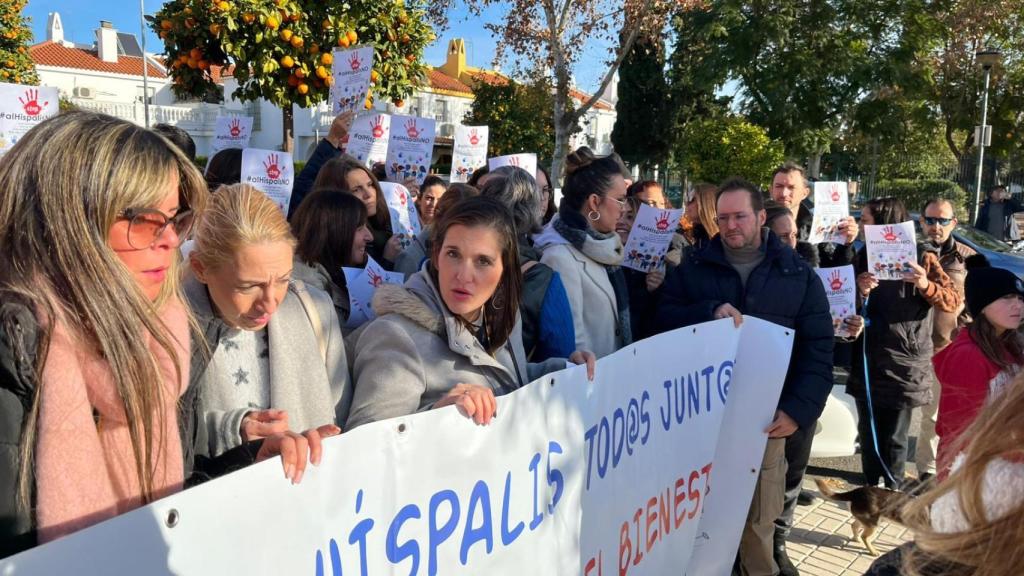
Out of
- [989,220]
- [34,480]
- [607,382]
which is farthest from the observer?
[989,220]

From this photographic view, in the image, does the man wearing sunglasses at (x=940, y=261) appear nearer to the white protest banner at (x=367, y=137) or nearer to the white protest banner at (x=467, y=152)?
the white protest banner at (x=467, y=152)

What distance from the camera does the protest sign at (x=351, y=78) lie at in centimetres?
514

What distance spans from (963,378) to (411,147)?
357cm

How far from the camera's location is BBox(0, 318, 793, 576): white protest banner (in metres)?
1.43

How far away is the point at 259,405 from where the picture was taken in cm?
203

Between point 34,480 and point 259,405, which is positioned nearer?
point 34,480

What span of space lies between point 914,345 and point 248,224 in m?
4.03

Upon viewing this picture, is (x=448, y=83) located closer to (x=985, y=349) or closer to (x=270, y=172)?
(x=270, y=172)

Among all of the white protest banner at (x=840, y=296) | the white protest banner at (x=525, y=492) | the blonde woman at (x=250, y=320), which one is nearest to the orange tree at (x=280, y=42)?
the white protest banner at (x=840, y=296)

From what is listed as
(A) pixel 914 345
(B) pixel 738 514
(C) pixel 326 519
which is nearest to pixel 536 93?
(A) pixel 914 345

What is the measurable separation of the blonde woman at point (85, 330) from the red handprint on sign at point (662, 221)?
269 centimetres

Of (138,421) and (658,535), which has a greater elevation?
(138,421)

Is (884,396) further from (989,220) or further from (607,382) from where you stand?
(989,220)

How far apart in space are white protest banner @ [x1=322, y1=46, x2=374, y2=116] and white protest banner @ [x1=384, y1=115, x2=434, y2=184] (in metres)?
0.30
